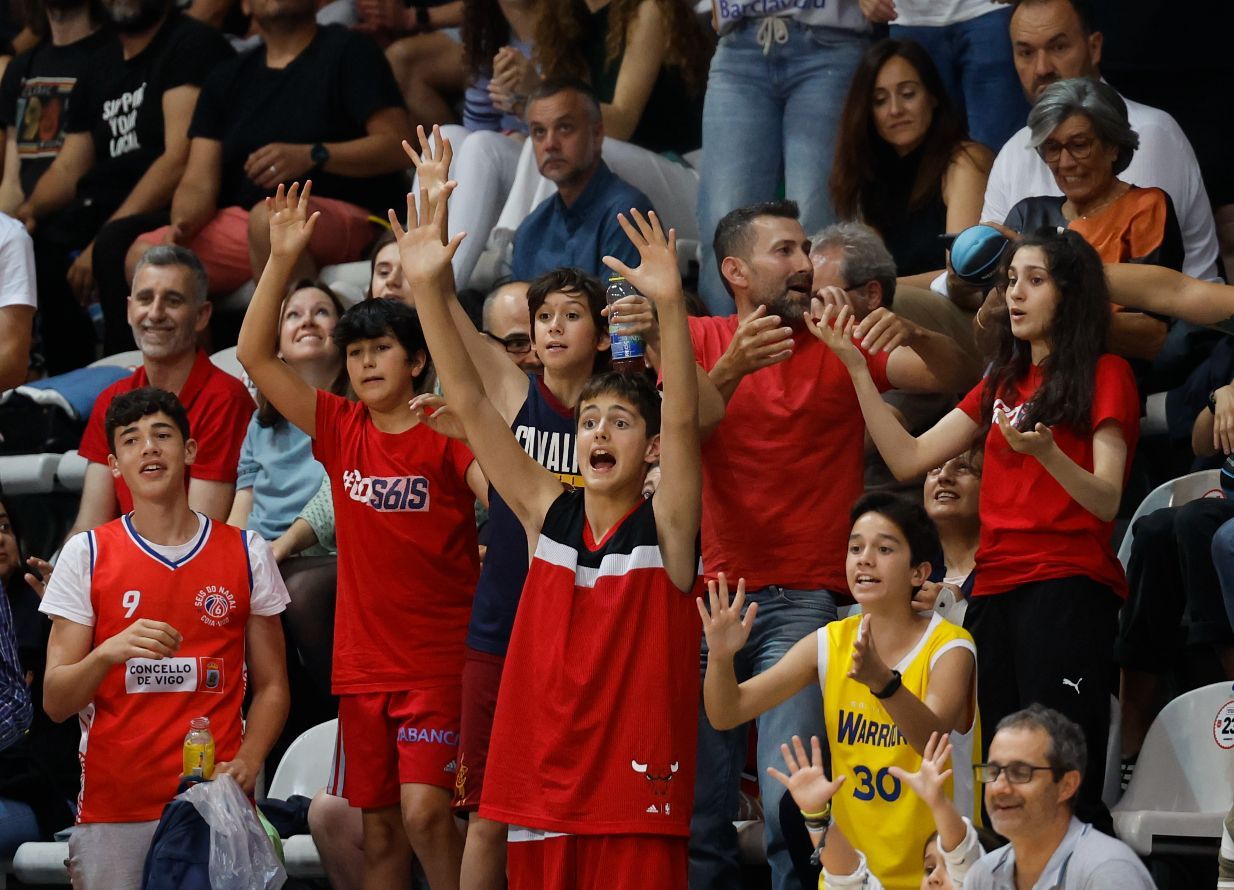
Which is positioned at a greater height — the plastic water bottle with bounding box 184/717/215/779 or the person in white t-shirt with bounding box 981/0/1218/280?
the person in white t-shirt with bounding box 981/0/1218/280

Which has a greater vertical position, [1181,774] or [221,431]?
[221,431]

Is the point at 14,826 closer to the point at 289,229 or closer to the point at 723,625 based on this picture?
the point at 289,229

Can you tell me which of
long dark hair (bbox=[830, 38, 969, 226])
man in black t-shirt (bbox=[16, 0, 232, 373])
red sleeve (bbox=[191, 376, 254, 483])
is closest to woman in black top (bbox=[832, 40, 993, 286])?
long dark hair (bbox=[830, 38, 969, 226])

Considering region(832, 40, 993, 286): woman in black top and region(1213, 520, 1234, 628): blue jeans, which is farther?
region(832, 40, 993, 286): woman in black top

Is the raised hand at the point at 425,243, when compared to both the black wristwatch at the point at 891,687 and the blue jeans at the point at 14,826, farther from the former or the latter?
the blue jeans at the point at 14,826

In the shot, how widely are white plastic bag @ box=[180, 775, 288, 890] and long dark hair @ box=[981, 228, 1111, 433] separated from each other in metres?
2.12

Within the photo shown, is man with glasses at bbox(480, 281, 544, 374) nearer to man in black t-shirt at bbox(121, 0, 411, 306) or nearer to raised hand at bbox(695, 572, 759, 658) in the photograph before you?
raised hand at bbox(695, 572, 759, 658)

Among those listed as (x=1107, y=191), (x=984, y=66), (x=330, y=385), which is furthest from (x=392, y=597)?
(x=984, y=66)

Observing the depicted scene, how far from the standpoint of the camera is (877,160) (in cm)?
671

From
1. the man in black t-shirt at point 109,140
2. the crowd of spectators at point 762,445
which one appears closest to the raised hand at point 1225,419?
the crowd of spectators at point 762,445

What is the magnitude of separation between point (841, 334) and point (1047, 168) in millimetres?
1537

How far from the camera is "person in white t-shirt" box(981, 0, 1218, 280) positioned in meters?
6.14

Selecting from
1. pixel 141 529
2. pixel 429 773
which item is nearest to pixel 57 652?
pixel 141 529

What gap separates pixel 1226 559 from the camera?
197 inches
